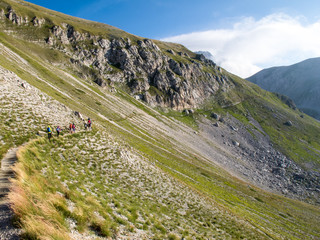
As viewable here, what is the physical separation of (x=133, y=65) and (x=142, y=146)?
110 meters

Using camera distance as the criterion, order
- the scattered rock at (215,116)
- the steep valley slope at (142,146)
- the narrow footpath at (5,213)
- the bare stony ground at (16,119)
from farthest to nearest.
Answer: the scattered rock at (215,116)
the steep valley slope at (142,146)
the bare stony ground at (16,119)
the narrow footpath at (5,213)

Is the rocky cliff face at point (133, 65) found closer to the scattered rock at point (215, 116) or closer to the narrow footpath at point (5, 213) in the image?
the scattered rock at point (215, 116)

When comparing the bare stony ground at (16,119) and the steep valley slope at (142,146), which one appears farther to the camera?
the steep valley slope at (142,146)

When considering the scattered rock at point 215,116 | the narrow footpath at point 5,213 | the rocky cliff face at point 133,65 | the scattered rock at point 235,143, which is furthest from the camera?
the scattered rock at point 215,116

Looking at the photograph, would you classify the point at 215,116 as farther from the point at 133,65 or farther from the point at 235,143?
the point at 133,65

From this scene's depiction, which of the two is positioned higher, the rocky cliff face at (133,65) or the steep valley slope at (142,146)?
the rocky cliff face at (133,65)

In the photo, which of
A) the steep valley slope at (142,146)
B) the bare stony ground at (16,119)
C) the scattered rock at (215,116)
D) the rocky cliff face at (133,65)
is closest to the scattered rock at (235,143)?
the steep valley slope at (142,146)

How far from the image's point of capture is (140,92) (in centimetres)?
13000

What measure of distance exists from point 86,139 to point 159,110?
102 meters

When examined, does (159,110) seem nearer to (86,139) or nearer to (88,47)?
(88,47)

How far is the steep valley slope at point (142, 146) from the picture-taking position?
13.1 metres

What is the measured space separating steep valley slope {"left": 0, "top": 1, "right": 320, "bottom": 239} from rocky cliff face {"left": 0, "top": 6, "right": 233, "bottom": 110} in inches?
37.4

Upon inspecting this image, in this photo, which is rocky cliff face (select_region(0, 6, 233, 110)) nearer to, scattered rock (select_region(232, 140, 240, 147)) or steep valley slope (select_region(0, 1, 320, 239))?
steep valley slope (select_region(0, 1, 320, 239))

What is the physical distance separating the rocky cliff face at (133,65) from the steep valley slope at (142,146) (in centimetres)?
95
